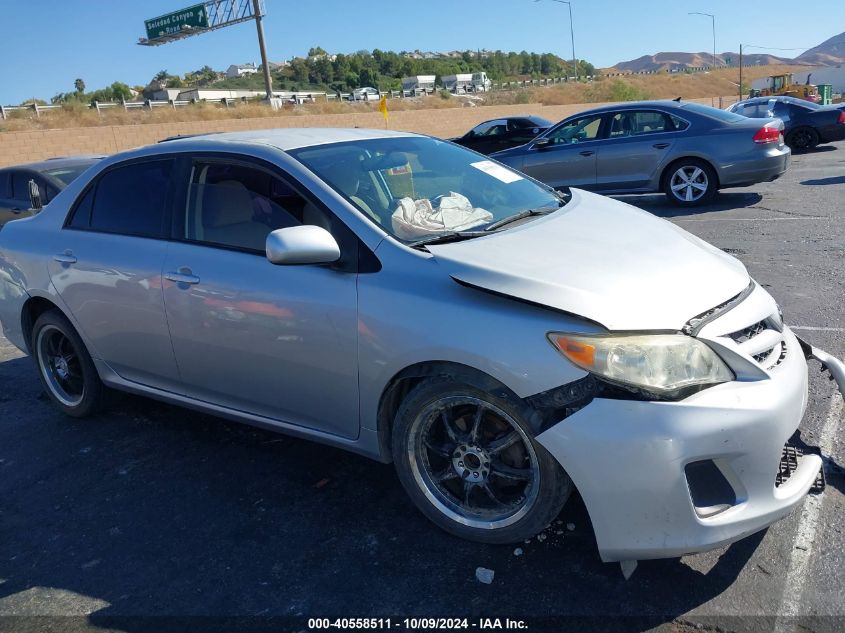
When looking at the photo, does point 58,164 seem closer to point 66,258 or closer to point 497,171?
point 66,258

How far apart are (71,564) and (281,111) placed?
42.9 m

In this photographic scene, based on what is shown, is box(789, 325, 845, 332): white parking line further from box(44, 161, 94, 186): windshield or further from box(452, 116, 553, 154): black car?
box(452, 116, 553, 154): black car

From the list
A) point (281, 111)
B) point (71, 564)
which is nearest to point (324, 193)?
point (71, 564)

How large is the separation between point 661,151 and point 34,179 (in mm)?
8549

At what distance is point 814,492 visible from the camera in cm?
291

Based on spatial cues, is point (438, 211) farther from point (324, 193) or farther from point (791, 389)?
point (791, 389)

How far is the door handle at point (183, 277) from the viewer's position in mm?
3596

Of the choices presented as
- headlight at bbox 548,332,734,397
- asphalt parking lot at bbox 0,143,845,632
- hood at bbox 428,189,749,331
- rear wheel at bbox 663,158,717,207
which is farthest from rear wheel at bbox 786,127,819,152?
headlight at bbox 548,332,734,397

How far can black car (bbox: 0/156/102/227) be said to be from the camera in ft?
30.6

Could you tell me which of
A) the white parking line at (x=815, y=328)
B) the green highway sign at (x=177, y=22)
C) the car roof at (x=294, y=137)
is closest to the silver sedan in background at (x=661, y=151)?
the white parking line at (x=815, y=328)

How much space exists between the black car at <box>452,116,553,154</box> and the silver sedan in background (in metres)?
6.68

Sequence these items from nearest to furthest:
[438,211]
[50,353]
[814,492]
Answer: [814,492] < [438,211] < [50,353]

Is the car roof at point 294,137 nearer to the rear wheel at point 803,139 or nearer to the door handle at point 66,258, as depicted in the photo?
the door handle at point 66,258

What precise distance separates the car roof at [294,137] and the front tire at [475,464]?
5.03ft
